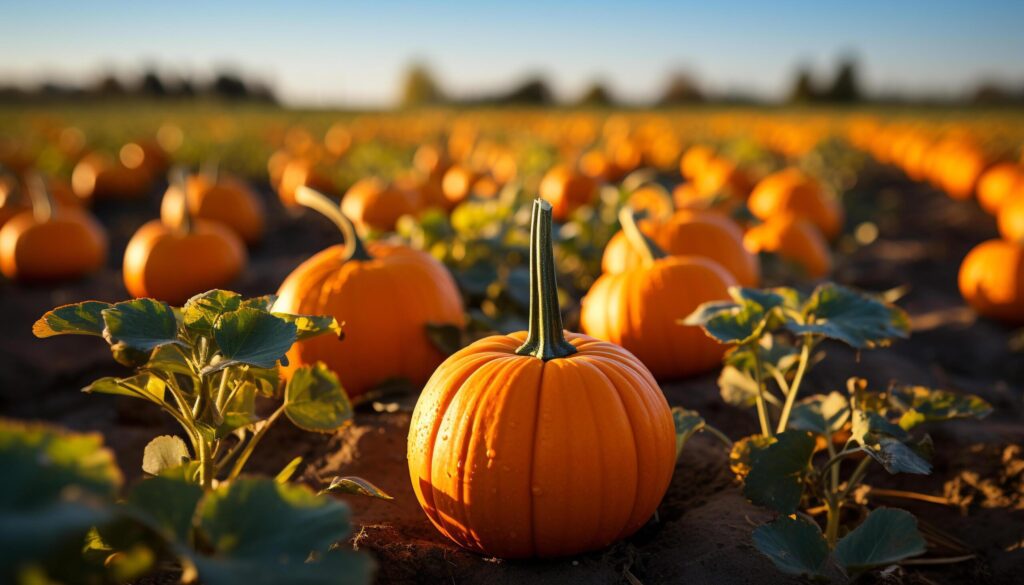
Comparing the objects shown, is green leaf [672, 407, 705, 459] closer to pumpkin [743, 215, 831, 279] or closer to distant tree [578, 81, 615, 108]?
pumpkin [743, 215, 831, 279]

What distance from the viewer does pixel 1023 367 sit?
438cm

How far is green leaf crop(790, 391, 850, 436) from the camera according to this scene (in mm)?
2314

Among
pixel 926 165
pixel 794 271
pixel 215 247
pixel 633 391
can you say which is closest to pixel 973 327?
pixel 794 271

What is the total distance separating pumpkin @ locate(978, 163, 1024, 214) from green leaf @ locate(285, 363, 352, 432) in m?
9.02

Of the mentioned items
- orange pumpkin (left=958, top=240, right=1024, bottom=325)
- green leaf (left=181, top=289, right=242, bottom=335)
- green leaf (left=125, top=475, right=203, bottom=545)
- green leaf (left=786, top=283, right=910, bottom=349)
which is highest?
green leaf (left=181, top=289, right=242, bottom=335)

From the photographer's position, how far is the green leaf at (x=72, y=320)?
1.70m

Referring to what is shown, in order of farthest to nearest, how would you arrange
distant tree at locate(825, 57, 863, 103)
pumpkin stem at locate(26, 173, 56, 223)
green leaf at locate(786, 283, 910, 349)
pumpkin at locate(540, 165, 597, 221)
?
distant tree at locate(825, 57, 863, 103) < pumpkin at locate(540, 165, 597, 221) < pumpkin stem at locate(26, 173, 56, 223) < green leaf at locate(786, 283, 910, 349)

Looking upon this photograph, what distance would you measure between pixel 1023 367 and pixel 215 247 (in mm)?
4931

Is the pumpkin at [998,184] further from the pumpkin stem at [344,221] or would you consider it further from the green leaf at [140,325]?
the green leaf at [140,325]

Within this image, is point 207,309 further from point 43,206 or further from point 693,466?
point 43,206

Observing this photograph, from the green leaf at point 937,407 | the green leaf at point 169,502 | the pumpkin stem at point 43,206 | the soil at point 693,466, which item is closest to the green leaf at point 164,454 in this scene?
the soil at point 693,466

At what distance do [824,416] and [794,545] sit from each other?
69 cm

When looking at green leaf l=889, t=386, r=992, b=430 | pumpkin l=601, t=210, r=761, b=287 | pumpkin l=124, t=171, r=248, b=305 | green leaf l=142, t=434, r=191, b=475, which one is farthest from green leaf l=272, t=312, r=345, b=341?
pumpkin l=124, t=171, r=248, b=305

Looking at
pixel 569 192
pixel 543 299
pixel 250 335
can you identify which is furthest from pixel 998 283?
pixel 250 335
